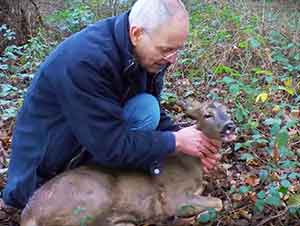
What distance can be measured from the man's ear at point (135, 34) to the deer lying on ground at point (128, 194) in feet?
1.45

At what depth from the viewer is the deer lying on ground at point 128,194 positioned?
2.87m

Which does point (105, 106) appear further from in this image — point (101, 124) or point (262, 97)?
point (262, 97)

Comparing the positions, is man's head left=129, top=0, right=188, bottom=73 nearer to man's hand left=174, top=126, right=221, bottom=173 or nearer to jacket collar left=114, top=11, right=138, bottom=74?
jacket collar left=114, top=11, right=138, bottom=74

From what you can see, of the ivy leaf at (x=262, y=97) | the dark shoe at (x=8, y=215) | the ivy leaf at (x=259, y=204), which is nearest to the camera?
the ivy leaf at (x=259, y=204)

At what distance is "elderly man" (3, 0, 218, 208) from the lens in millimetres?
2855

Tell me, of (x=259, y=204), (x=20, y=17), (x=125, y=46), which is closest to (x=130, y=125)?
(x=125, y=46)

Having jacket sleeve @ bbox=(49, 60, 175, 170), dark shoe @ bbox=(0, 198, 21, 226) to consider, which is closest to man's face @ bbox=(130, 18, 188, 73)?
jacket sleeve @ bbox=(49, 60, 175, 170)

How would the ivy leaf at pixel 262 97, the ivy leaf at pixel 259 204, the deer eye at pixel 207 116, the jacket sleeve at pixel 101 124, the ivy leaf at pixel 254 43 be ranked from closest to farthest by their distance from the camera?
the jacket sleeve at pixel 101 124 < the deer eye at pixel 207 116 < the ivy leaf at pixel 259 204 < the ivy leaf at pixel 262 97 < the ivy leaf at pixel 254 43

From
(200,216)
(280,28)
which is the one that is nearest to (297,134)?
(200,216)

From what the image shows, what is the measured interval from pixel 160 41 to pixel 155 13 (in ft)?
0.43

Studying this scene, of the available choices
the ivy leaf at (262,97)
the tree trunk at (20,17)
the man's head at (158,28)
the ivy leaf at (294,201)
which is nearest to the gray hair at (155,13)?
the man's head at (158,28)

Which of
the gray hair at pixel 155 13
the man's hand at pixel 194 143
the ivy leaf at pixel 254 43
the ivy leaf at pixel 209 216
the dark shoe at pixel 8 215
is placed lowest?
the ivy leaf at pixel 254 43

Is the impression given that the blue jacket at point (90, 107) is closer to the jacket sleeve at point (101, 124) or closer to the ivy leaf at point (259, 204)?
the jacket sleeve at point (101, 124)

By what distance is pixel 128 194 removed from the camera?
3.04 meters
